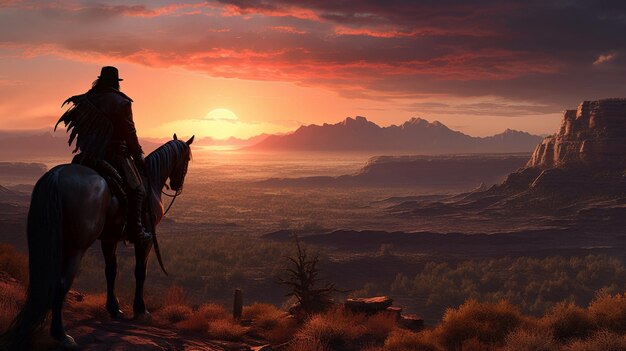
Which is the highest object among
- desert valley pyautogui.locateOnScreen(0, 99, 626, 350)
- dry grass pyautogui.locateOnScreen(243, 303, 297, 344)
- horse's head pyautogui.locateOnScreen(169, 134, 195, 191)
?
horse's head pyautogui.locateOnScreen(169, 134, 195, 191)

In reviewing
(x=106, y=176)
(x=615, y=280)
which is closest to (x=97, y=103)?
(x=106, y=176)

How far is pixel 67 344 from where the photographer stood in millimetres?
8016

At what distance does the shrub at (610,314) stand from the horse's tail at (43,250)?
1158 centimetres

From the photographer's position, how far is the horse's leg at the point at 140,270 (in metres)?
10.3

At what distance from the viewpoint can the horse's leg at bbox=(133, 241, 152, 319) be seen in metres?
10.3

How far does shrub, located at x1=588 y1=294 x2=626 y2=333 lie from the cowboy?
10.7 m

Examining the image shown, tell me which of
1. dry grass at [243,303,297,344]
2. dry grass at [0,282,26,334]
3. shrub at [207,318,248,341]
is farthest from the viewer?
dry grass at [243,303,297,344]

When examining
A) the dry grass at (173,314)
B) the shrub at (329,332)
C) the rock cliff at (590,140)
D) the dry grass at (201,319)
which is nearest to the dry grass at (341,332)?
the shrub at (329,332)

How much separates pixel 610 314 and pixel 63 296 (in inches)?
467

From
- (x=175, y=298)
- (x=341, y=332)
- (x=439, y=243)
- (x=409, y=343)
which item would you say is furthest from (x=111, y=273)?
(x=439, y=243)

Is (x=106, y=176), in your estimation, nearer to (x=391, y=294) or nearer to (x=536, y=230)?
(x=391, y=294)

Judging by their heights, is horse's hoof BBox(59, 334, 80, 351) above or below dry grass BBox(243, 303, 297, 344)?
above

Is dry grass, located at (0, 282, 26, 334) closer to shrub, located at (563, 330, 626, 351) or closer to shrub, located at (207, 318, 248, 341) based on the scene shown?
shrub, located at (207, 318, 248, 341)

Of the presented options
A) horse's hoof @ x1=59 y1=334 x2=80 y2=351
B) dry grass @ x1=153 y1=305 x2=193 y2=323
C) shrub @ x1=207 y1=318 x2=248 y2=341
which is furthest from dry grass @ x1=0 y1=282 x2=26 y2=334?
shrub @ x1=207 y1=318 x2=248 y2=341
